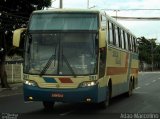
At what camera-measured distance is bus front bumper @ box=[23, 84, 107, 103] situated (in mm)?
15977

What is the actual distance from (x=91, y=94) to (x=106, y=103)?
259cm

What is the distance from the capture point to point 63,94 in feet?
52.6

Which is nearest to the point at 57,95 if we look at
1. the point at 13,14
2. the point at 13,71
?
the point at 13,14

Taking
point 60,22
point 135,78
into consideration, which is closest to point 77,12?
point 60,22

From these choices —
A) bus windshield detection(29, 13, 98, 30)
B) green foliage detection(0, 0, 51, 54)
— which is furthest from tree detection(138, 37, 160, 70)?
bus windshield detection(29, 13, 98, 30)

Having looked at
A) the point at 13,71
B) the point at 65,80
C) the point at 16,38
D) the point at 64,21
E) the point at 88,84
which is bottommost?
the point at 13,71

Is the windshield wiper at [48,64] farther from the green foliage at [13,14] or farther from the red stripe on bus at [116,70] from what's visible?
the green foliage at [13,14]

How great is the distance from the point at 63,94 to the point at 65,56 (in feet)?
3.98

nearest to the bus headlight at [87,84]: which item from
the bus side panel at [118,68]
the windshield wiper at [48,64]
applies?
the windshield wiper at [48,64]

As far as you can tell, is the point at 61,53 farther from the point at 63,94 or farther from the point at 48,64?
the point at 63,94

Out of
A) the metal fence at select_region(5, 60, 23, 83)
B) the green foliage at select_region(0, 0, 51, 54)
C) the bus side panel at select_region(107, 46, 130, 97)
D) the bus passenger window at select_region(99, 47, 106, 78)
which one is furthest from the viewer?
the metal fence at select_region(5, 60, 23, 83)

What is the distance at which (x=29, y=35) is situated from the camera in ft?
54.6

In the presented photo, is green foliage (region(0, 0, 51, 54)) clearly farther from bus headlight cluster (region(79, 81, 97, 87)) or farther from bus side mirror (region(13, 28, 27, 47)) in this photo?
bus headlight cluster (region(79, 81, 97, 87))

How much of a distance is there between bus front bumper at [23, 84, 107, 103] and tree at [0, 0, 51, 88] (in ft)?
53.4
